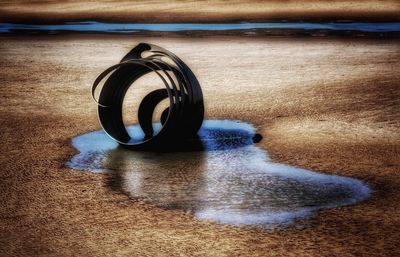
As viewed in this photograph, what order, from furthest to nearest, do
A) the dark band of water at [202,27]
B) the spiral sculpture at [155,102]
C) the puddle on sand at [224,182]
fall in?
the dark band of water at [202,27]
the spiral sculpture at [155,102]
the puddle on sand at [224,182]

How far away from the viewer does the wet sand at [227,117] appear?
4820 millimetres

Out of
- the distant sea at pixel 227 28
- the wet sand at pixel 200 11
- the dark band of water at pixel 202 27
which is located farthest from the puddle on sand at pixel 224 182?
the wet sand at pixel 200 11

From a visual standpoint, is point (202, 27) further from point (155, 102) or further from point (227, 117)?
point (155, 102)

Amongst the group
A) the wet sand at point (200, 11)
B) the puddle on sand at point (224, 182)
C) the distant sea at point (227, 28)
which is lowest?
→ the puddle on sand at point (224, 182)

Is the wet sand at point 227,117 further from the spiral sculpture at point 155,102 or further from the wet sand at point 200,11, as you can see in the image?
the wet sand at point 200,11

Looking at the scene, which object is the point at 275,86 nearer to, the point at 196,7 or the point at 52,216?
the point at 52,216

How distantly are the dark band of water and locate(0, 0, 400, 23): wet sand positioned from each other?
1401 mm

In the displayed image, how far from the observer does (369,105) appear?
9.53 metres

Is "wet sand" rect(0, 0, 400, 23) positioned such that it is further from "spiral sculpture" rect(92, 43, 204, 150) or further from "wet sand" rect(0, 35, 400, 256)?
"spiral sculpture" rect(92, 43, 204, 150)

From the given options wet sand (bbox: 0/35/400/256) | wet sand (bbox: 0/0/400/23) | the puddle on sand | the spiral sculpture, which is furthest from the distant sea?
the puddle on sand

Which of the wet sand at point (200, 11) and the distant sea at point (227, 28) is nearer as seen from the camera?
the distant sea at point (227, 28)

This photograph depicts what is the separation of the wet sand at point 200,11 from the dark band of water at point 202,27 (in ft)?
4.60

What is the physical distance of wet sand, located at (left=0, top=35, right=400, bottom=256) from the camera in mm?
4820

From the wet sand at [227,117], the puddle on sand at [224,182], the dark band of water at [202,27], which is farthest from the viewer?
the dark band of water at [202,27]
